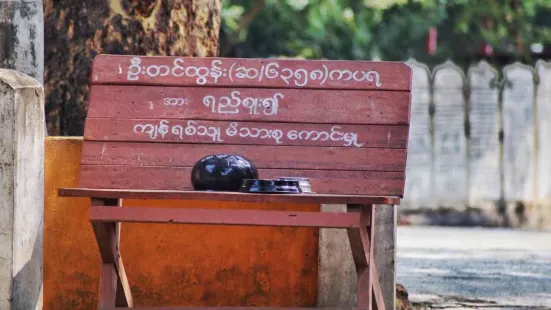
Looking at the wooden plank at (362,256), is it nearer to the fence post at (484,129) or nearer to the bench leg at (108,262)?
the bench leg at (108,262)

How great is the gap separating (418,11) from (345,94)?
13.3 metres

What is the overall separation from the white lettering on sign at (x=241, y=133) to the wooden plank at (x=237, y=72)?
0.61 ft

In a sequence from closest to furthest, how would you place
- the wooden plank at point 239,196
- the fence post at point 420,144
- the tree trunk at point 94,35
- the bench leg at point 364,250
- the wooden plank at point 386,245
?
the wooden plank at point 239,196 < the bench leg at point 364,250 < the wooden plank at point 386,245 < the tree trunk at point 94,35 < the fence post at point 420,144

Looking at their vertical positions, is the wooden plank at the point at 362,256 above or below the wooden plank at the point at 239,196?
below

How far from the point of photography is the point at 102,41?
7176 mm

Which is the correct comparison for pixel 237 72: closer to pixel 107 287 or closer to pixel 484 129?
pixel 107 287

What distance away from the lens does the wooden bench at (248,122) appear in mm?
5312

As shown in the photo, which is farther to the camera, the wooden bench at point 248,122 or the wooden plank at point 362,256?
the wooden bench at point 248,122

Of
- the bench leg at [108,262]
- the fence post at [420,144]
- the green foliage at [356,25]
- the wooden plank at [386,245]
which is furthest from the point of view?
the green foliage at [356,25]

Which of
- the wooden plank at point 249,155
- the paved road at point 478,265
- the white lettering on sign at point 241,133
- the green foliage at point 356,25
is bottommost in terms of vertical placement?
the paved road at point 478,265

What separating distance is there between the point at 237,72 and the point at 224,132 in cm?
27

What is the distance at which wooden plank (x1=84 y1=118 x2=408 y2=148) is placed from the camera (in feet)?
17.6

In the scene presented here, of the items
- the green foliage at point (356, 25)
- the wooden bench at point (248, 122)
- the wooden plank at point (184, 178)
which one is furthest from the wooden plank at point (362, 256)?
the green foliage at point (356, 25)

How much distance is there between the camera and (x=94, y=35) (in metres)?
7.18
